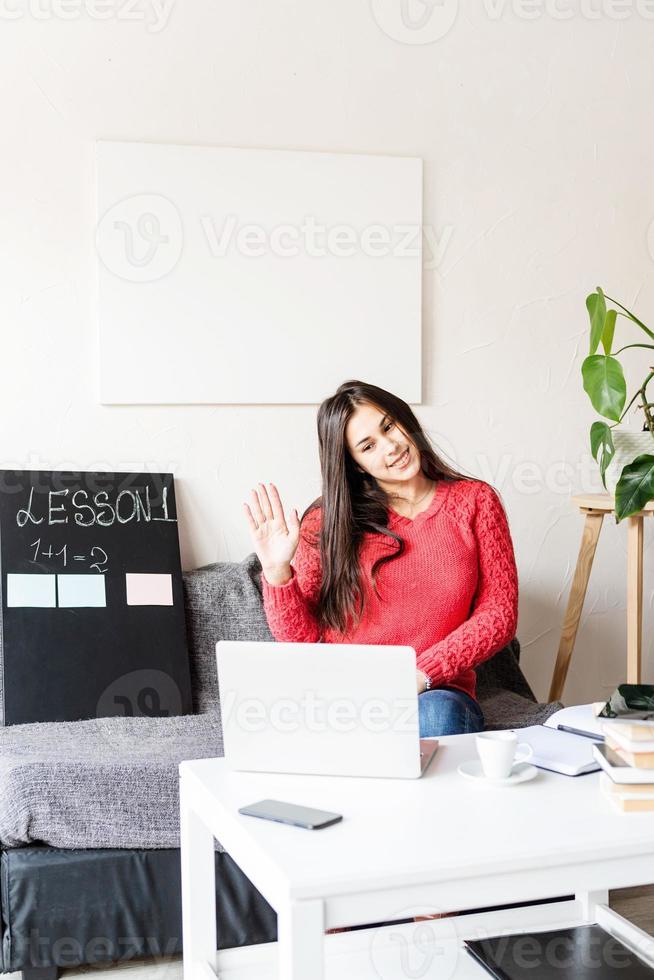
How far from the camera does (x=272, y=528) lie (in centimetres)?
199

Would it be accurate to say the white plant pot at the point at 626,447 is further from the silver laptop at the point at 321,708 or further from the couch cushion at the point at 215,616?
the silver laptop at the point at 321,708

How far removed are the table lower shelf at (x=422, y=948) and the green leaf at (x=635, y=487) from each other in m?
0.88

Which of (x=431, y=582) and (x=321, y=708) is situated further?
(x=431, y=582)

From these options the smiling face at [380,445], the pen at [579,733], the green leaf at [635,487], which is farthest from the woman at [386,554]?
the pen at [579,733]

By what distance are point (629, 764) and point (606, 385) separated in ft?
3.71

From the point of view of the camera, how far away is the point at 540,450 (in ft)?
9.34

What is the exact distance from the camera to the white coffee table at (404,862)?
43.1 inches

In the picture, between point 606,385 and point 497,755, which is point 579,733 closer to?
point 497,755

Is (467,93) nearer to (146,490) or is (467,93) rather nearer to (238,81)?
(238,81)

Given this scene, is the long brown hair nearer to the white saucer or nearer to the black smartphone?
the white saucer

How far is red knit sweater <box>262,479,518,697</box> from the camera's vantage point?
212 cm

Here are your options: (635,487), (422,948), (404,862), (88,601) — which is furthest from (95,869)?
(635,487)

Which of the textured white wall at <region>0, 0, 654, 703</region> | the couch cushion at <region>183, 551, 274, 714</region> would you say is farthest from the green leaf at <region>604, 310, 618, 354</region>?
the couch cushion at <region>183, 551, 274, 714</region>

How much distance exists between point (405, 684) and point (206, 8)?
6.16 feet
